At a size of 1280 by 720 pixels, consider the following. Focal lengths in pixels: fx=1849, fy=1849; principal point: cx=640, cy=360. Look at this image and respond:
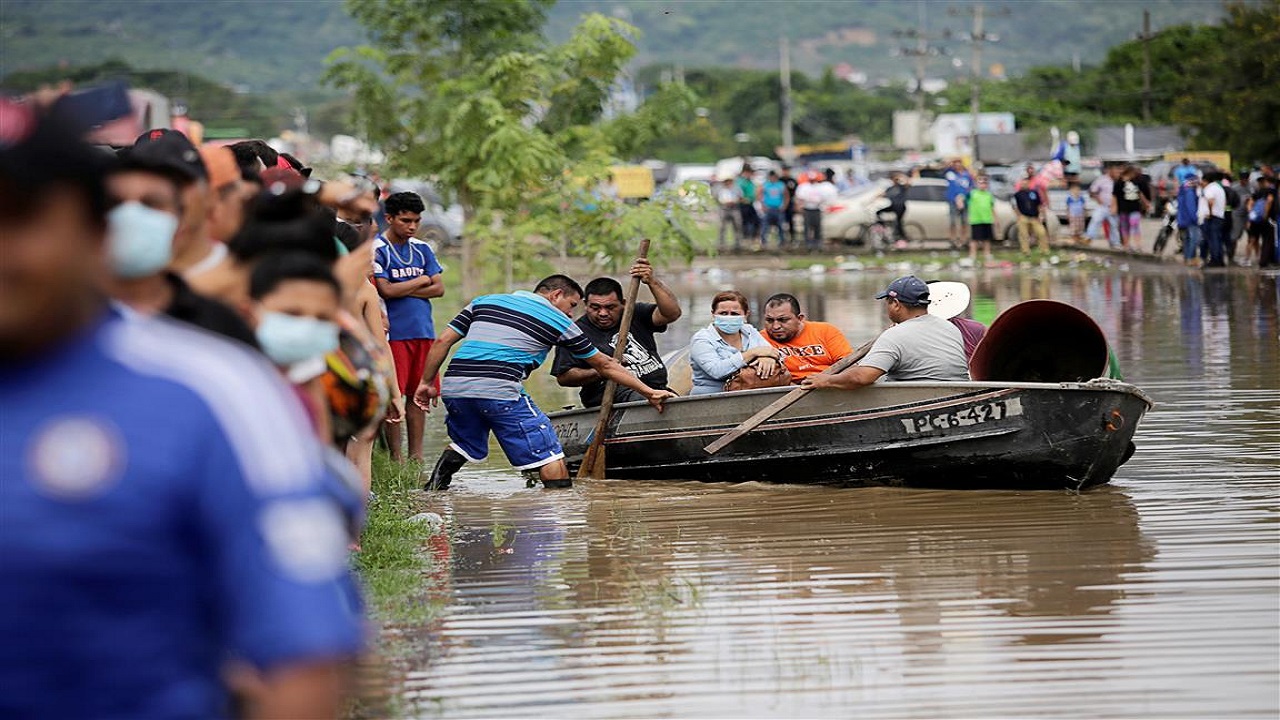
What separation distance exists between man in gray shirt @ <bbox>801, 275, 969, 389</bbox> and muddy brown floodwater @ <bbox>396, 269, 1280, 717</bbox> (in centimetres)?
72

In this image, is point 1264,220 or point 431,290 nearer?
point 431,290

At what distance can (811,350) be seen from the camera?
40.5ft

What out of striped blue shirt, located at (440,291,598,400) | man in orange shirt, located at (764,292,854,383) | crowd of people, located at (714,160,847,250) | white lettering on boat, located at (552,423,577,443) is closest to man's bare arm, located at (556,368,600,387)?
white lettering on boat, located at (552,423,577,443)

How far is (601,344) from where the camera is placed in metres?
12.4

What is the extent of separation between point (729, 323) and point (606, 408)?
984 millimetres

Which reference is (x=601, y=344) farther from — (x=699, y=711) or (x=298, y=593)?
(x=298, y=593)

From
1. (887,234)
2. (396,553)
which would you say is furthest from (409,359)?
(887,234)

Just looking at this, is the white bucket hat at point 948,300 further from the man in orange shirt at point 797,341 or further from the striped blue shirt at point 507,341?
the striped blue shirt at point 507,341

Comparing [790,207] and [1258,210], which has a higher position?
[790,207]

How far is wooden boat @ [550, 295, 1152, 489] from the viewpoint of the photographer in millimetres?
10359

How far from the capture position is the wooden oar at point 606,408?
12.1m

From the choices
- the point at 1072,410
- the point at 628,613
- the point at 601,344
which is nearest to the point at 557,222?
the point at 601,344

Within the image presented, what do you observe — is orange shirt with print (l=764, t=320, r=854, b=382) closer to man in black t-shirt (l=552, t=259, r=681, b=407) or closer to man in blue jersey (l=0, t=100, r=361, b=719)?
man in black t-shirt (l=552, t=259, r=681, b=407)

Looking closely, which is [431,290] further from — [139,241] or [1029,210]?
[1029,210]
